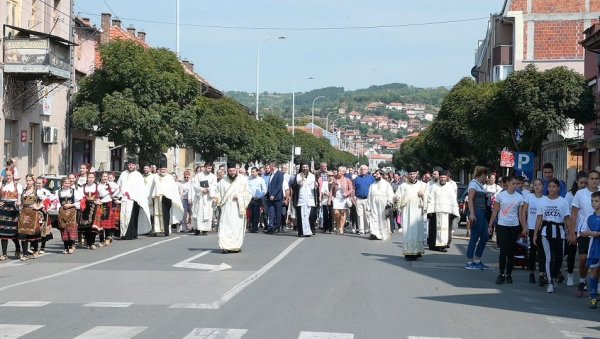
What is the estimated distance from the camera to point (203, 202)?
26.1 metres

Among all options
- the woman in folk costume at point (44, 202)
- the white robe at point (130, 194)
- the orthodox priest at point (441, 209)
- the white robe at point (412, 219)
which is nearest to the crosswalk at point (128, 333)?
the white robe at point (412, 219)

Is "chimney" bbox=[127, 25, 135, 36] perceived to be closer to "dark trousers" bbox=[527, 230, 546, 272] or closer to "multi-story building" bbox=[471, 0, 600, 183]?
"multi-story building" bbox=[471, 0, 600, 183]

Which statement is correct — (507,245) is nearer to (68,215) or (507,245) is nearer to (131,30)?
(68,215)

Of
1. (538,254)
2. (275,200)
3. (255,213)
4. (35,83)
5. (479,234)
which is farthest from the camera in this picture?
(35,83)

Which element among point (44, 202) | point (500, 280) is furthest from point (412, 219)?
point (44, 202)

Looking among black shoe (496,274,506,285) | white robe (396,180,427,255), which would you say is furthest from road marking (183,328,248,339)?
white robe (396,180,427,255)

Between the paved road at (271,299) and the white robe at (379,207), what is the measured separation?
543 centimetres

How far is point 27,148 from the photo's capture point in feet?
117

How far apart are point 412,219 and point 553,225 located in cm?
462

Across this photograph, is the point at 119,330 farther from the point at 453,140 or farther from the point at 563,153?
the point at 453,140

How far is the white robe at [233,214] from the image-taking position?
19.2 meters

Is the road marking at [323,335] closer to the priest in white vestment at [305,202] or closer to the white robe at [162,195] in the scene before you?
the white robe at [162,195]

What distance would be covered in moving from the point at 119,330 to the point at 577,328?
525 cm

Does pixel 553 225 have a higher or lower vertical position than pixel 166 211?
higher
